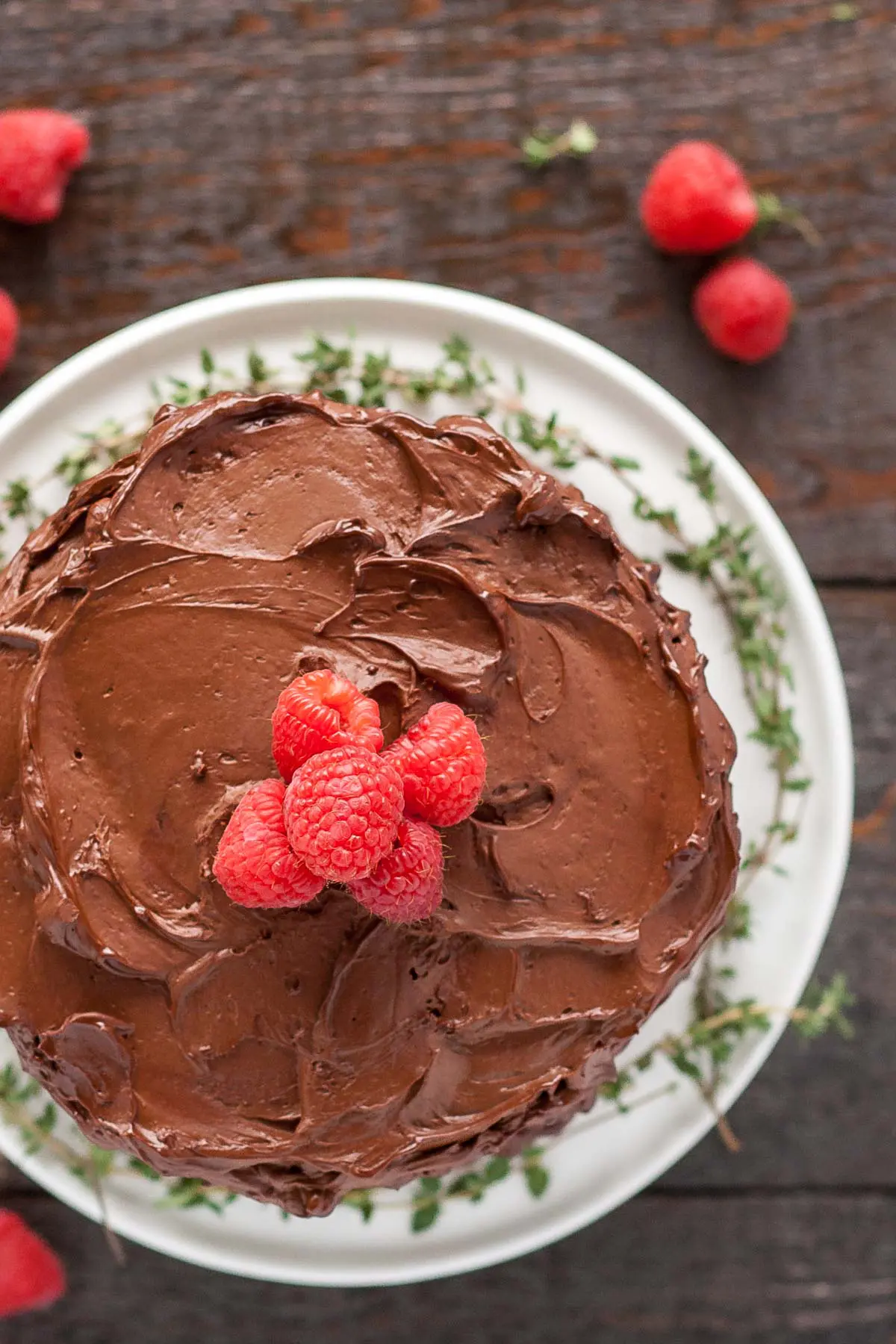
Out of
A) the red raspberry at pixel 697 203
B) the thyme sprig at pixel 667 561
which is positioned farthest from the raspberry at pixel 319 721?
the red raspberry at pixel 697 203

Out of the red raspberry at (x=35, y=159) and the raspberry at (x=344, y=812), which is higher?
the red raspberry at (x=35, y=159)

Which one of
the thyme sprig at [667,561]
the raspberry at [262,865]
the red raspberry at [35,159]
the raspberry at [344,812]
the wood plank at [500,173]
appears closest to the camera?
the raspberry at [344,812]

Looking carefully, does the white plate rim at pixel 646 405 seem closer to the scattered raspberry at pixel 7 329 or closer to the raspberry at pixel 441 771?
the scattered raspberry at pixel 7 329

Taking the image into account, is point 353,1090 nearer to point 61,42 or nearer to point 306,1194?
point 306,1194

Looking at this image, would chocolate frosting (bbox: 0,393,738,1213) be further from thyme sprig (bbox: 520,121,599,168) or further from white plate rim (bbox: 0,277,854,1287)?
thyme sprig (bbox: 520,121,599,168)

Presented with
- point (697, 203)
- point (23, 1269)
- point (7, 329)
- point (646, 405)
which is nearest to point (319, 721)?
point (646, 405)

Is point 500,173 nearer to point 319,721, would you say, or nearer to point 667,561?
point 667,561

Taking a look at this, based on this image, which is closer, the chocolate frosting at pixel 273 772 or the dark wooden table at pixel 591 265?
the chocolate frosting at pixel 273 772

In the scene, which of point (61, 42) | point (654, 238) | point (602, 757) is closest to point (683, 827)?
point (602, 757)
